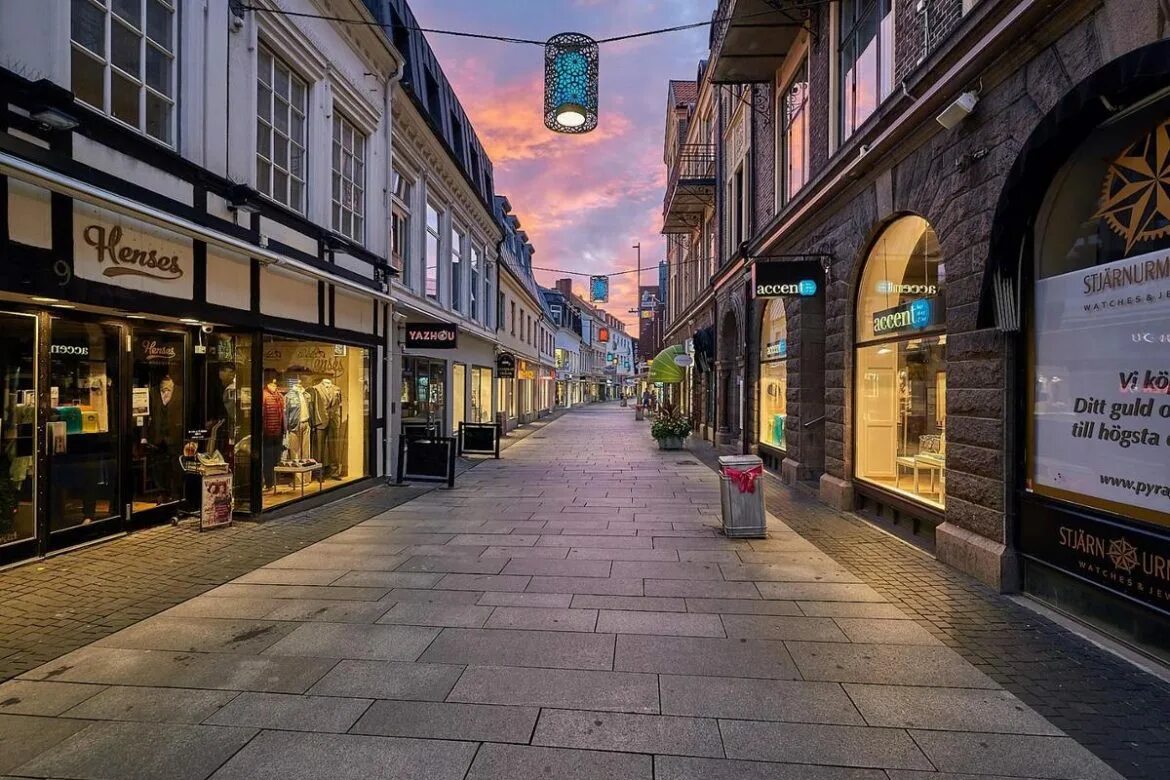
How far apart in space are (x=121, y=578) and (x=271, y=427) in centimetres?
349

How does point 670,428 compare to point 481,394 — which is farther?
point 481,394

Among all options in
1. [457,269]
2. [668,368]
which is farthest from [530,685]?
[668,368]

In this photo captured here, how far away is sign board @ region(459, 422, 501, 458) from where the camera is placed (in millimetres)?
16641

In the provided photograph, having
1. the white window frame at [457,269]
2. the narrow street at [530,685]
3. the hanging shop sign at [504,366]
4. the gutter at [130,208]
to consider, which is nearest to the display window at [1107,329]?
the narrow street at [530,685]

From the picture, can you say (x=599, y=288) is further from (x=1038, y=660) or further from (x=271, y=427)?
(x=1038, y=660)

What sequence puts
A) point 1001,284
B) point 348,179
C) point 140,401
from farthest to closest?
point 348,179
point 140,401
point 1001,284

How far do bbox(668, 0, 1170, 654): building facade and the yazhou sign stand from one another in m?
8.16

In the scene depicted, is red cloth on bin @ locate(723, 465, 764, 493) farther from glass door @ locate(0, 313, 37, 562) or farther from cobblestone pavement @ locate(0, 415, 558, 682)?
glass door @ locate(0, 313, 37, 562)

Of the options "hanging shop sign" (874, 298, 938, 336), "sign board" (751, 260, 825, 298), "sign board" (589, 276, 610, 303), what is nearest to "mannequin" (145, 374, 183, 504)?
"sign board" (751, 260, 825, 298)

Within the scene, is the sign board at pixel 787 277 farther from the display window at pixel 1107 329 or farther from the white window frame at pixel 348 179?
the white window frame at pixel 348 179

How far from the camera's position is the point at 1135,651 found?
4.21 metres

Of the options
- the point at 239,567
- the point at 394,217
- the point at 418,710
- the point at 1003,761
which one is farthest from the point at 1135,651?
the point at 394,217

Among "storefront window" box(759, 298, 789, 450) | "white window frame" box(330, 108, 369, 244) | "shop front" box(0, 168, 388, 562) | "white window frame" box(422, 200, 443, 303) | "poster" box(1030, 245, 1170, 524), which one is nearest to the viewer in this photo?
"poster" box(1030, 245, 1170, 524)

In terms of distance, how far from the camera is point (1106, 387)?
14.9 feet
